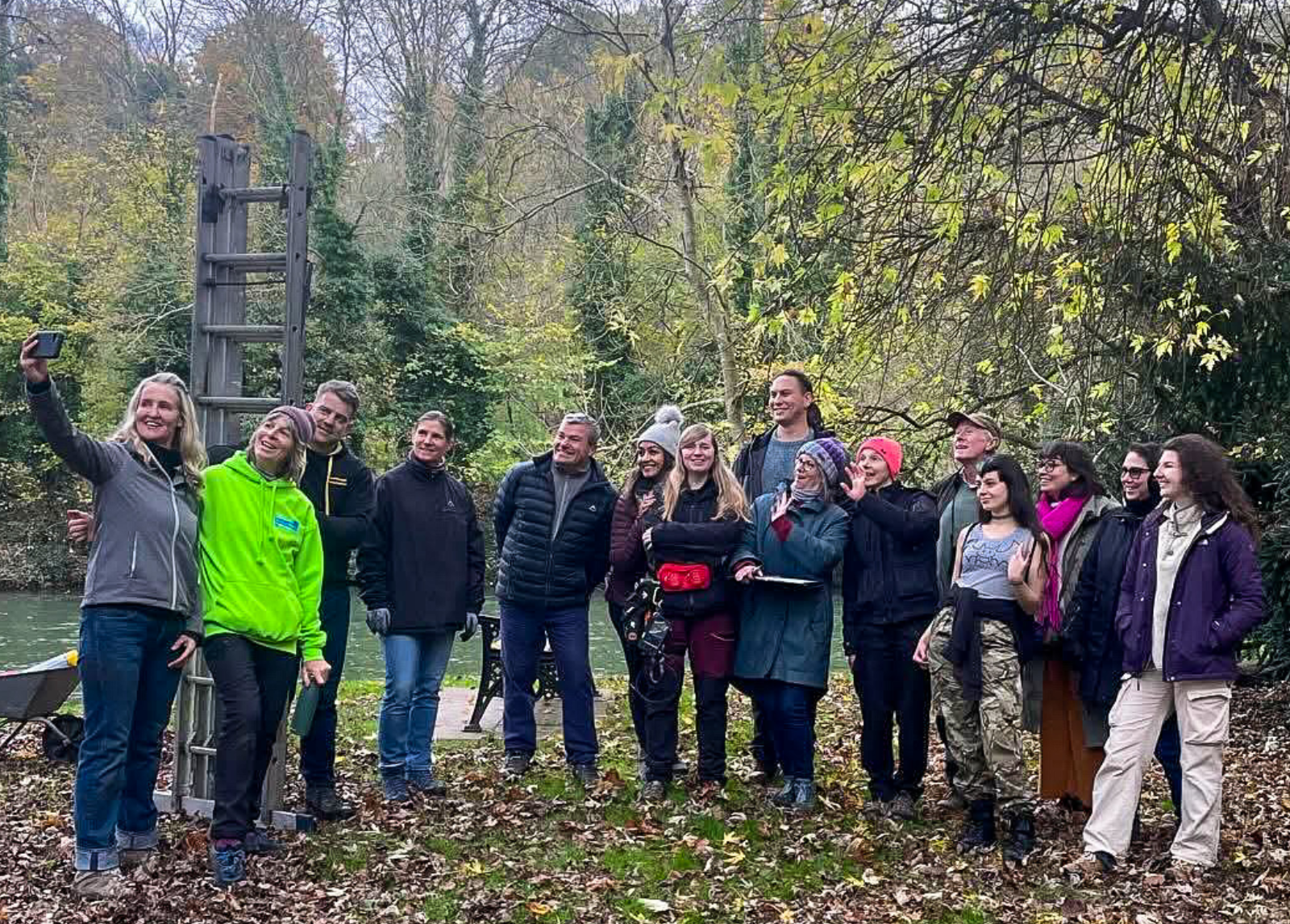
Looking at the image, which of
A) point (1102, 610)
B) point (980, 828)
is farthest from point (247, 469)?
point (1102, 610)

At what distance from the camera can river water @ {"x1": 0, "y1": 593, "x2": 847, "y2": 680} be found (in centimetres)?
1702

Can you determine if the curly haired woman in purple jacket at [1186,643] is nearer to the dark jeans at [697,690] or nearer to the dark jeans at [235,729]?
the dark jeans at [697,690]

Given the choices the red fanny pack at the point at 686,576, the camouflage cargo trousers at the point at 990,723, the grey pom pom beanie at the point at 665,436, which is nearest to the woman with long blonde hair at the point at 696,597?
the red fanny pack at the point at 686,576

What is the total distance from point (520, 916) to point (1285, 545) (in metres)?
6.67

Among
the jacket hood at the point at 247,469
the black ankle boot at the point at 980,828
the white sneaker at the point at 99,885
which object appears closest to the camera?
the white sneaker at the point at 99,885

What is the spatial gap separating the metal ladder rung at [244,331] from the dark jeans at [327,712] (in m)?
1.17

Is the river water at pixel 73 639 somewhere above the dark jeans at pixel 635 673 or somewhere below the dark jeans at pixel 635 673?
below

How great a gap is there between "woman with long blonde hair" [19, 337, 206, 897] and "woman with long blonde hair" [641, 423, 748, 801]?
7.33 ft

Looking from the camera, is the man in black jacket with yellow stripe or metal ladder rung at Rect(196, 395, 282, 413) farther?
the man in black jacket with yellow stripe

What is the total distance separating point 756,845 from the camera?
564cm

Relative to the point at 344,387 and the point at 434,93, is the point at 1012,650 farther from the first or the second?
the point at 434,93

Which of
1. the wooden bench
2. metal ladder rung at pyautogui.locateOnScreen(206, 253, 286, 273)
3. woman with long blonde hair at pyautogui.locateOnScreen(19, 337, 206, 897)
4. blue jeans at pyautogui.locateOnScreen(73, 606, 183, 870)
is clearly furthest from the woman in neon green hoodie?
the wooden bench

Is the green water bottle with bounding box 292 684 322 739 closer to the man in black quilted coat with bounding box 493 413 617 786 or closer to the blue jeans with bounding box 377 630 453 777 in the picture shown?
the blue jeans with bounding box 377 630 453 777

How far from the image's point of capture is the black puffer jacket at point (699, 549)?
20.3ft
